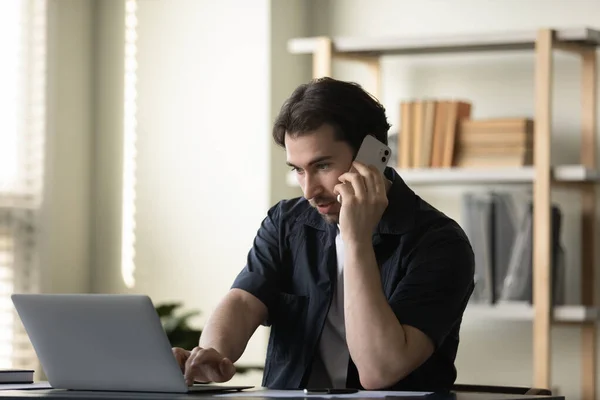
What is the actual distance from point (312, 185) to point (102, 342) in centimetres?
64

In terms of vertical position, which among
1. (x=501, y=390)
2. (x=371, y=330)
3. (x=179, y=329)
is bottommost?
(x=179, y=329)

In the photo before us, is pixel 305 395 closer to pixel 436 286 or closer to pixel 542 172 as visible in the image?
pixel 436 286

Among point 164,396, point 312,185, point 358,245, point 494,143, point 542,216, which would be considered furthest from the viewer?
point 494,143

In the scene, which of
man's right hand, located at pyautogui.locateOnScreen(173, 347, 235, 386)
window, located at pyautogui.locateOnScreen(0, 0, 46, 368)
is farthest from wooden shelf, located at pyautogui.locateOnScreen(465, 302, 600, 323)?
man's right hand, located at pyautogui.locateOnScreen(173, 347, 235, 386)

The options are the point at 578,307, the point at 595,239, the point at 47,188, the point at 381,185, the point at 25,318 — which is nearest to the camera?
the point at 25,318

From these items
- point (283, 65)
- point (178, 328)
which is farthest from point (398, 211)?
point (283, 65)

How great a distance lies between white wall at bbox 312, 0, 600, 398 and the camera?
3.86 m

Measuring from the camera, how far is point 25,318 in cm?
179

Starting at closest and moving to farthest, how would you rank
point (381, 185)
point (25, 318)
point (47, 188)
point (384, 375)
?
point (25, 318)
point (384, 375)
point (381, 185)
point (47, 188)

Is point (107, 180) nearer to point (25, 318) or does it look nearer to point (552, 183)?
point (552, 183)

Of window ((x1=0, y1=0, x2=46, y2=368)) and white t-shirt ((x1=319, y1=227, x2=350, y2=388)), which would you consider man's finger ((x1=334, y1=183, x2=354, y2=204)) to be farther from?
window ((x1=0, y1=0, x2=46, y2=368))

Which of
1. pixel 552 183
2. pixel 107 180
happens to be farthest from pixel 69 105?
pixel 552 183

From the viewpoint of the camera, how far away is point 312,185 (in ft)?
7.23

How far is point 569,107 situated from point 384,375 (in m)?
2.13
